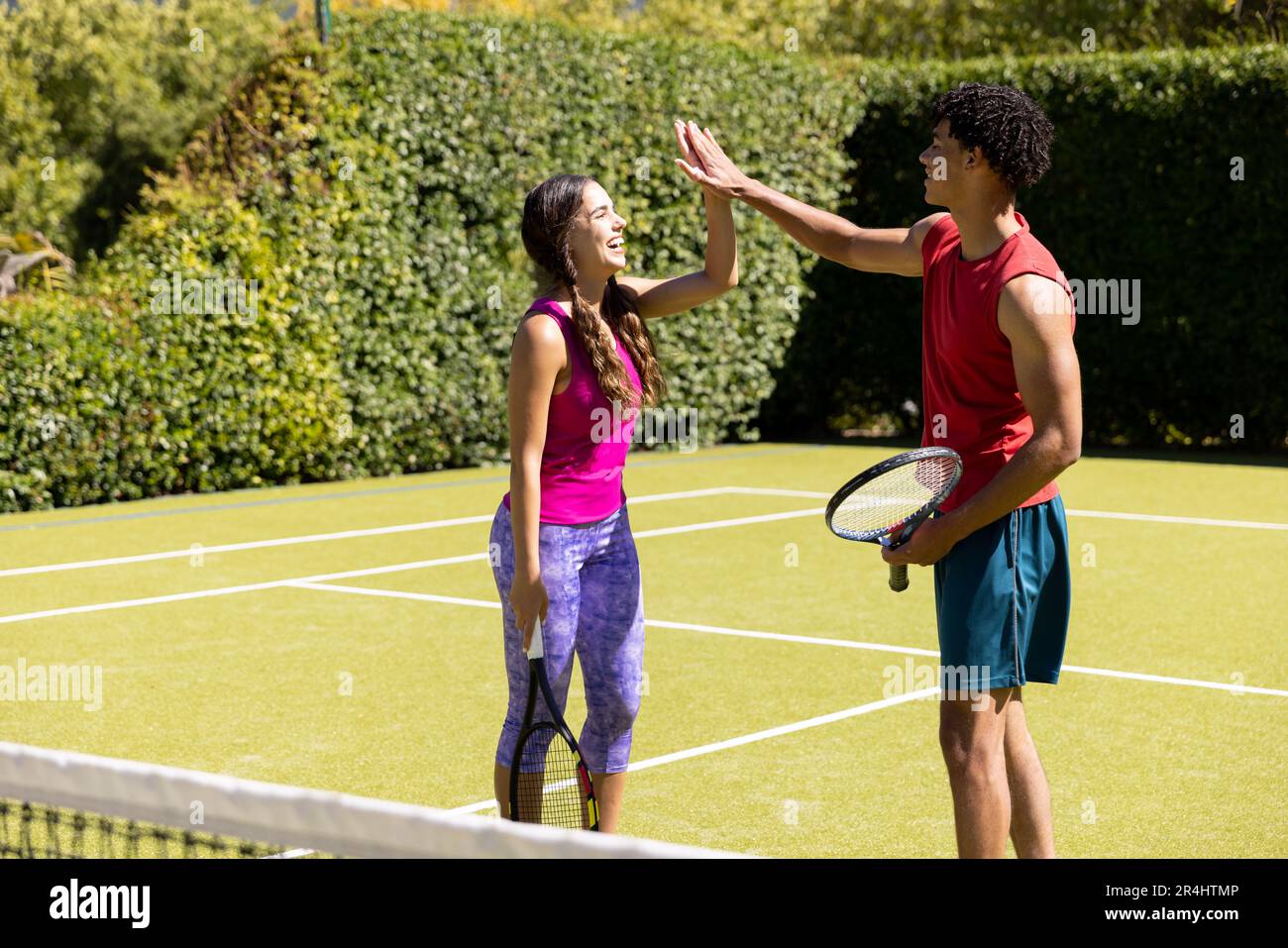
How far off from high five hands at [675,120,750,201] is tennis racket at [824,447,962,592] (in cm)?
98

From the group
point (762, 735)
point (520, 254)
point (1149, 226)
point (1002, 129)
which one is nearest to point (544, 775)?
point (1002, 129)

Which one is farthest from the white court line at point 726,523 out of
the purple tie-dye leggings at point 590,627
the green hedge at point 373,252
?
the purple tie-dye leggings at point 590,627

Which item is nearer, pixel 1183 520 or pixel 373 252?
pixel 1183 520

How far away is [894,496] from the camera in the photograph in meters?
4.29

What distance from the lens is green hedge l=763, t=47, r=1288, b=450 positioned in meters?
16.9

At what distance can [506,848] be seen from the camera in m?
2.81

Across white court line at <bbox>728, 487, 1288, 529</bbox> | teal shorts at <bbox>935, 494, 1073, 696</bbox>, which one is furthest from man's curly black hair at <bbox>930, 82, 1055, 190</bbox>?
white court line at <bbox>728, 487, 1288, 529</bbox>

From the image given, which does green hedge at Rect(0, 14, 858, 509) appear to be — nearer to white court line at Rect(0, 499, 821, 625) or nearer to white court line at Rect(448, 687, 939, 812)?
white court line at Rect(0, 499, 821, 625)

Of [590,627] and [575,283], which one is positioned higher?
[575,283]

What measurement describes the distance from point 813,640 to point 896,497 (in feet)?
14.3

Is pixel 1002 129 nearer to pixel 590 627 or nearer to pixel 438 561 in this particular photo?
pixel 590 627

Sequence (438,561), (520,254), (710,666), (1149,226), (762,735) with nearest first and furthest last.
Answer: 1. (762,735)
2. (710,666)
3. (438,561)
4. (520,254)
5. (1149,226)
